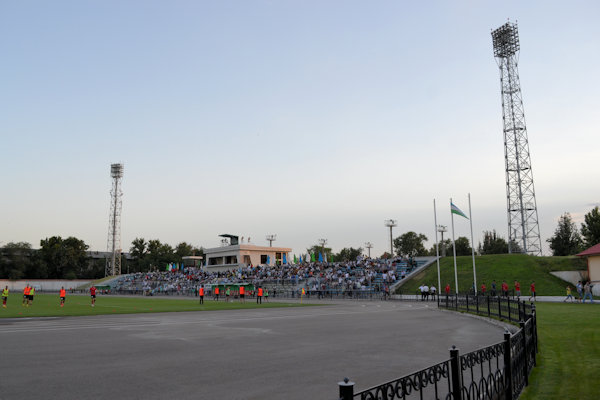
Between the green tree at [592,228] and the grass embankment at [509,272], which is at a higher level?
the green tree at [592,228]

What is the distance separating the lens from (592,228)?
63281mm

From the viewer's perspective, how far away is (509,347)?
7004 mm

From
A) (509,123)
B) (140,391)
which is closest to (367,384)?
(140,391)

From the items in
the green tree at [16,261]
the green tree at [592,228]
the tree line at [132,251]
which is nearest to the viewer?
the green tree at [592,228]

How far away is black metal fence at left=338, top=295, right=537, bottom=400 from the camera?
4418mm

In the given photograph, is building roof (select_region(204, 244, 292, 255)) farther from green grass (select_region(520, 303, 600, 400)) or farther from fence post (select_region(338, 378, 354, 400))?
fence post (select_region(338, 378, 354, 400))

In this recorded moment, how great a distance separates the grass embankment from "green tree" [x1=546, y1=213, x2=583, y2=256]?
72.7ft

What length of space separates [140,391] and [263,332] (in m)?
10.3

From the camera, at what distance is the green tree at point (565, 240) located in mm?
75188

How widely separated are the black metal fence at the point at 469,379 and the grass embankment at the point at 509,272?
41496 mm

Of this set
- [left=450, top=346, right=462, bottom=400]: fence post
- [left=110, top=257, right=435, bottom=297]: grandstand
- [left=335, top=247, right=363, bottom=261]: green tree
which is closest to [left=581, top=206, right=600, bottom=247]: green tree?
[left=110, top=257, right=435, bottom=297]: grandstand

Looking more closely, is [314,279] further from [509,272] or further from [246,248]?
[246,248]

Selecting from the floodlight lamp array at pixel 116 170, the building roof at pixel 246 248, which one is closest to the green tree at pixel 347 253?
the building roof at pixel 246 248

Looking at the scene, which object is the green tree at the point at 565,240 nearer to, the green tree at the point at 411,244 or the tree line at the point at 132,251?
the tree line at the point at 132,251
